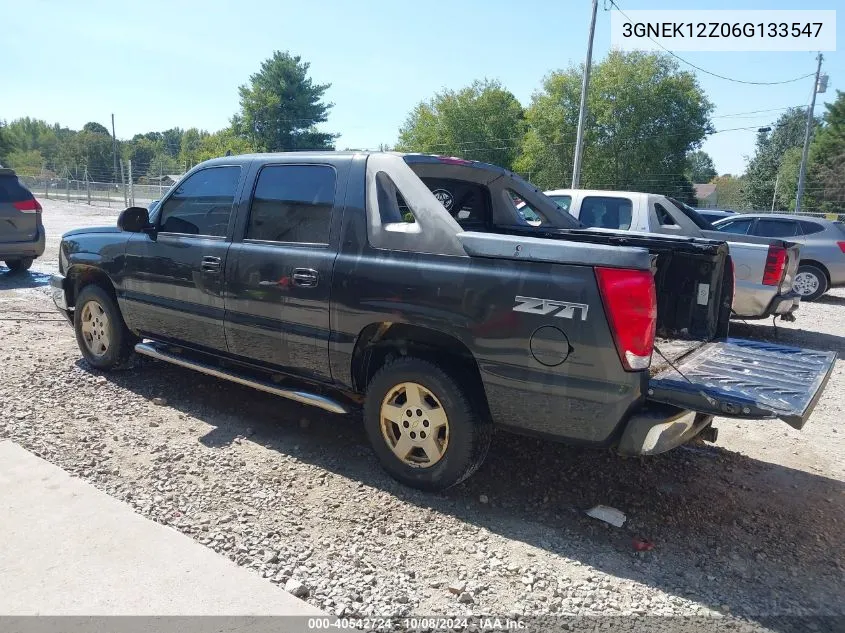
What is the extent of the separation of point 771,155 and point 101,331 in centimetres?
8414

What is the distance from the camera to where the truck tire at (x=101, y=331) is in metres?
5.47

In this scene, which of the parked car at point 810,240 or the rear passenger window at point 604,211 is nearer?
the rear passenger window at point 604,211

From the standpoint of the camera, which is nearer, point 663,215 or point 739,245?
point 739,245

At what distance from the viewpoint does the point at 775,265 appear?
307 inches

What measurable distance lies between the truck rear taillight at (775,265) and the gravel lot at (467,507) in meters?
2.76

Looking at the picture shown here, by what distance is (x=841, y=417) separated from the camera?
5402 mm

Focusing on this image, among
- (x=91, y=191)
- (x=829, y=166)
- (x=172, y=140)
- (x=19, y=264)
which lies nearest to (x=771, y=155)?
(x=829, y=166)

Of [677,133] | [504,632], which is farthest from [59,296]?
[677,133]

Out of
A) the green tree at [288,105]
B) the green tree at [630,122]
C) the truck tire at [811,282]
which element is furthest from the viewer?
the green tree at [288,105]

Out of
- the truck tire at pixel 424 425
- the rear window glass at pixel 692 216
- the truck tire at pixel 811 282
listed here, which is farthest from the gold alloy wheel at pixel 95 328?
the truck tire at pixel 811 282

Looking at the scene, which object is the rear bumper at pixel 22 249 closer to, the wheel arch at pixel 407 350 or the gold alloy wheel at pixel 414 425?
the wheel arch at pixel 407 350

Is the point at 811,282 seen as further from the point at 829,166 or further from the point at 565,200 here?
the point at 829,166

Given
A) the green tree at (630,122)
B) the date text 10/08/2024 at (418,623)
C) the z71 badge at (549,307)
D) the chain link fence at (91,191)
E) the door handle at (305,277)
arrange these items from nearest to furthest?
the date text 10/08/2024 at (418,623)
the z71 badge at (549,307)
the door handle at (305,277)
the chain link fence at (91,191)
the green tree at (630,122)

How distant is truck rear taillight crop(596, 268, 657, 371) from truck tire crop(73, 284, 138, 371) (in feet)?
13.8
